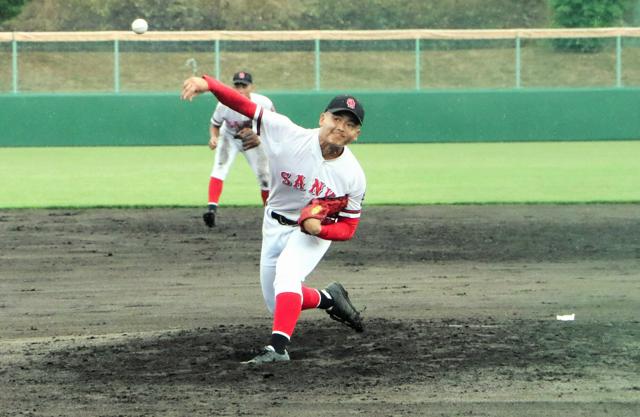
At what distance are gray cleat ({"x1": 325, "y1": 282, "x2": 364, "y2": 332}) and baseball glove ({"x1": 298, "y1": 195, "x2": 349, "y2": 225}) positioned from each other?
2.45 ft

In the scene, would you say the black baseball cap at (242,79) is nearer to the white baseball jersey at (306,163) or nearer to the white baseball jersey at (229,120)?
the white baseball jersey at (229,120)

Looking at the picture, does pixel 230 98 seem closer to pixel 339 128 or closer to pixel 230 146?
pixel 339 128

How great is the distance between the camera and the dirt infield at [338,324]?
6125mm

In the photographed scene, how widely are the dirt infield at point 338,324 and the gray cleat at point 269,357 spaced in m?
0.08

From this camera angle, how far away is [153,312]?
349 inches

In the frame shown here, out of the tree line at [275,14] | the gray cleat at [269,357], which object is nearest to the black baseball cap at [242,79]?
the gray cleat at [269,357]

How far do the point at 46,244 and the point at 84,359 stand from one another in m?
5.54

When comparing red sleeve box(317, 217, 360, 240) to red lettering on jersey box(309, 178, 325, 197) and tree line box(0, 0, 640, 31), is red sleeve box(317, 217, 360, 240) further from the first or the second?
tree line box(0, 0, 640, 31)

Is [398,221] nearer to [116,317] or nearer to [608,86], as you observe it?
[116,317]

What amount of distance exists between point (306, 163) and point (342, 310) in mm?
1191

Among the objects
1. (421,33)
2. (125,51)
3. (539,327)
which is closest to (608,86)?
(421,33)

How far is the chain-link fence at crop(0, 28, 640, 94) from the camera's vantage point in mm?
29391

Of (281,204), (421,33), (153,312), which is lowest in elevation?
(153,312)

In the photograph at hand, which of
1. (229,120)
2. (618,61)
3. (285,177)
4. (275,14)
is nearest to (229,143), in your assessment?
(229,120)
